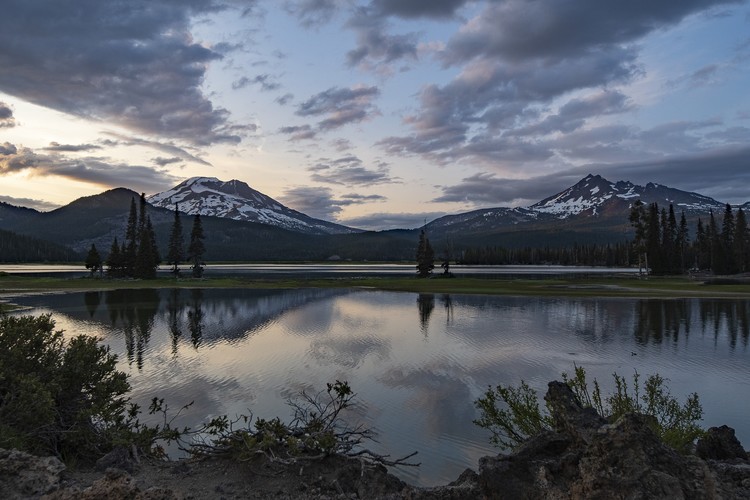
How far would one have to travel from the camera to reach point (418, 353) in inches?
1111

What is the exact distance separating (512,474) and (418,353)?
2190cm

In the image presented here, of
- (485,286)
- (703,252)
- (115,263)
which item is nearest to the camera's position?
(485,286)

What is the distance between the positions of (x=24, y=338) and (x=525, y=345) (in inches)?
1031

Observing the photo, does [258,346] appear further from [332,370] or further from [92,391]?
[92,391]

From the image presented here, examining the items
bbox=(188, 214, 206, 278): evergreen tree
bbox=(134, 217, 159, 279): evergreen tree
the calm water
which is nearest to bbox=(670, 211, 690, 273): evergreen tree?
the calm water

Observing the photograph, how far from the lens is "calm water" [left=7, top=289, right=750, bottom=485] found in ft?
55.4

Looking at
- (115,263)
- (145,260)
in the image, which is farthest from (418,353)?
(115,263)

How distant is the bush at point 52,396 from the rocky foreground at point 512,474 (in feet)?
7.54

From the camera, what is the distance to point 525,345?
97.7 feet

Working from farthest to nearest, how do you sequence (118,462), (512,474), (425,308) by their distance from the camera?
(425,308)
(118,462)
(512,474)

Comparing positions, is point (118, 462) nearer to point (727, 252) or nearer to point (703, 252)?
point (727, 252)

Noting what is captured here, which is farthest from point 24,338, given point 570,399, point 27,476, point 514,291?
point 514,291

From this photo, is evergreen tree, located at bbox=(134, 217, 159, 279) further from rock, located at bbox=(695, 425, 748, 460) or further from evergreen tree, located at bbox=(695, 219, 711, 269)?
evergreen tree, located at bbox=(695, 219, 711, 269)

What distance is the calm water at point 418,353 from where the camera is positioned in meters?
16.9
